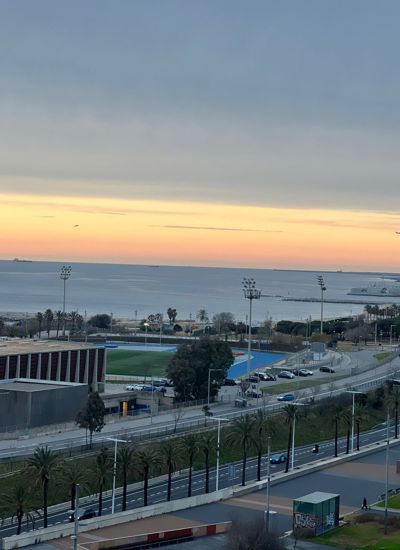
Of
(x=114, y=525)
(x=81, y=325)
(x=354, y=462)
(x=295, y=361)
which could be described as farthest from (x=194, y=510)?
(x=81, y=325)

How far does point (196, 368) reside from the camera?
65625 millimetres

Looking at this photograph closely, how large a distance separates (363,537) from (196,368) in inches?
1207

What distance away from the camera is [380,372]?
81562 millimetres

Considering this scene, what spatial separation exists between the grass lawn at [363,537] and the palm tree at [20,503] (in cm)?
1114

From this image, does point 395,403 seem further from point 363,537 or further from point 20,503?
point 20,503

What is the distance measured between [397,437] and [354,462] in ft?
26.0

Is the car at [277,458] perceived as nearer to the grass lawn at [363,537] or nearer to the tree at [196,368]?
the grass lawn at [363,537]

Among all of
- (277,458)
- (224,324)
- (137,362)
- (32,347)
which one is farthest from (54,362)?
(224,324)

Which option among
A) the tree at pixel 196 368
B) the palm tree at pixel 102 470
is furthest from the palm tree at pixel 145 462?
the tree at pixel 196 368

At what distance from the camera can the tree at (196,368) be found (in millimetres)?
65250

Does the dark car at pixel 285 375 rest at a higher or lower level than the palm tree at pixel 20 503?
higher

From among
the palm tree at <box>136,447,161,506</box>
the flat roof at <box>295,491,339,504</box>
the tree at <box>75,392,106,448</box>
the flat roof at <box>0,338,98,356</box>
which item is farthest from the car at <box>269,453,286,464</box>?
the flat roof at <box>0,338,98,356</box>

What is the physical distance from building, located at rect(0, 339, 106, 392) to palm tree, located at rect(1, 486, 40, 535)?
70.7 ft

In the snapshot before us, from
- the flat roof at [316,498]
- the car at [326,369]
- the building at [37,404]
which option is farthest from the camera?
the car at [326,369]
